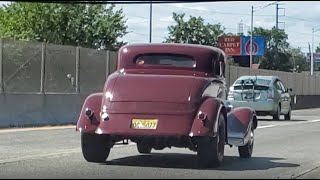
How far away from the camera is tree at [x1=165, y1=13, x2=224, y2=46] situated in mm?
73625

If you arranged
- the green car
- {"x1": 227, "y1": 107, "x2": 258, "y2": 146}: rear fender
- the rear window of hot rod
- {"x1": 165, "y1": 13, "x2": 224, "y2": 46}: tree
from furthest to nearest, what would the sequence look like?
{"x1": 165, "y1": 13, "x2": 224, "y2": 46}: tree → the green car → {"x1": 227, "y1": 107, "x2": 258, "y2": 146}: rear fender → the rear window of hot rod

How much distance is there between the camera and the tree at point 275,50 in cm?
9794

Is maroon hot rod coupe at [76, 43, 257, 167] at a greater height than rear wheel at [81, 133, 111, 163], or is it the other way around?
maroon hot rod coupe at [76, 43, 257, 167]

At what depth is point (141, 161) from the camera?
1352cm

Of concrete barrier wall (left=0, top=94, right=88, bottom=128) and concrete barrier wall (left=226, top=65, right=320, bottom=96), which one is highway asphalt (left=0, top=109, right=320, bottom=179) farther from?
concrete barrier wall (left=226, top=65, right=320, bottom=96)

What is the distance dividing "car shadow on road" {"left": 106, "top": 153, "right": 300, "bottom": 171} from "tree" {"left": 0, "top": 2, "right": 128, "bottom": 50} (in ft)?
110

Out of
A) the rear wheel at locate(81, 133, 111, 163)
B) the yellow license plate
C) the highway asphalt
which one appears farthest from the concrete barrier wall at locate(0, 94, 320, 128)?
the yellow license plate

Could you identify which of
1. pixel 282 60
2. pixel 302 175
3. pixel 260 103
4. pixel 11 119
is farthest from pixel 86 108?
pixel 282 60

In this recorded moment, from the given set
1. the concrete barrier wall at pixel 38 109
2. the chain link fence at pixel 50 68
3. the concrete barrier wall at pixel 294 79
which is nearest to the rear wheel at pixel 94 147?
the concrete barrier wall at pixel 38 109

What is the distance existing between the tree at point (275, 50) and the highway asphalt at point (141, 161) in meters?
79.2

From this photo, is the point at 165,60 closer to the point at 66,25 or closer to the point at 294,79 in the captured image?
the point at 66,25

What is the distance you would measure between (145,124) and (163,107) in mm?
396

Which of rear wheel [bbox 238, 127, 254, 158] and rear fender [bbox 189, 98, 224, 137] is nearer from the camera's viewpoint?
rear fender [bbox 189, 98, 224, 137]

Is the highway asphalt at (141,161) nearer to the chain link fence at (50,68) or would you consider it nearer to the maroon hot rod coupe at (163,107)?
the maroon hot rod coupe at (163,107)
